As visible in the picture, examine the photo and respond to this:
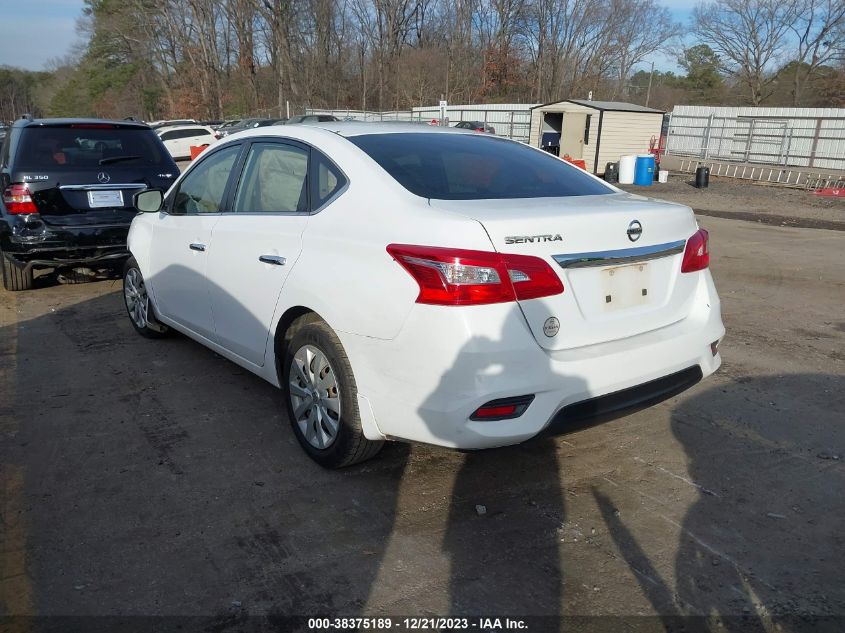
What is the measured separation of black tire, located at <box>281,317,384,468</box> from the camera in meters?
3.10

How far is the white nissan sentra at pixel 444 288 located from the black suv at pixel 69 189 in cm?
342

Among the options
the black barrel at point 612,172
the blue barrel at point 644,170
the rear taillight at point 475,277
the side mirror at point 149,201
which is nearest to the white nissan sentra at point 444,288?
the rear taillight at point 475,277

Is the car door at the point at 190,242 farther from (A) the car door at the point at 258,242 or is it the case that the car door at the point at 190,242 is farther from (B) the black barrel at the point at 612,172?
(B) the black barrel at the point at 612,172

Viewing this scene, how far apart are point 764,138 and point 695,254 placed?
27.8 meters

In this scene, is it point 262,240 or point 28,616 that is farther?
point 262,240

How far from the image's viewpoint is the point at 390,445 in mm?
3740

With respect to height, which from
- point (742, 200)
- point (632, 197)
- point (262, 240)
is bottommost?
point (742, 200)

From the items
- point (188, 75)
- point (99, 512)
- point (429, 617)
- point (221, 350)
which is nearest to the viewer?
point (429, 617)

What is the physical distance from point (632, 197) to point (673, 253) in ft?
1.66

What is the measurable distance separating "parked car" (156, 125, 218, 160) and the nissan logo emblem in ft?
97.0

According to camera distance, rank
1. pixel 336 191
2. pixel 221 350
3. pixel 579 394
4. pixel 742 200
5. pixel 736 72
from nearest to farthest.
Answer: pixel 579 394 → pixel 336 191 → pixel 221 350 → pixel 742 200 → pixel 736 72

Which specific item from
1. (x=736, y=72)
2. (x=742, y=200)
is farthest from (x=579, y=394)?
(x=736, y=72)

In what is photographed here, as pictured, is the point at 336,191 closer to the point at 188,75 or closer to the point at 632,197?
the point at 632,197

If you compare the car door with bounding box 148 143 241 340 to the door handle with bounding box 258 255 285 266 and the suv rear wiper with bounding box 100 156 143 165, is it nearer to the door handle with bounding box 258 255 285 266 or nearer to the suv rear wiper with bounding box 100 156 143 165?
the door handle with bounding box 258 255 285 266
